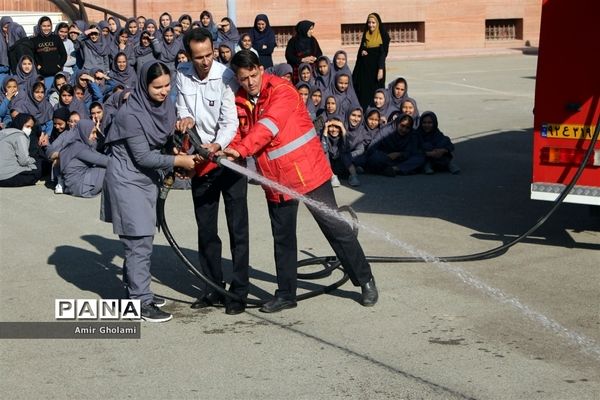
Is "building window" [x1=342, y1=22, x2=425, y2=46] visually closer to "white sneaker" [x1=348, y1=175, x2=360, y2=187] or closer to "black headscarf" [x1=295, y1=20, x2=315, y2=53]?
"black headscarf" [x1=295, y1=20, x2=315, y2=53]

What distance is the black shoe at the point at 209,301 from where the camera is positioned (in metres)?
7.36

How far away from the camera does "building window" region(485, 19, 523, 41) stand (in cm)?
3189

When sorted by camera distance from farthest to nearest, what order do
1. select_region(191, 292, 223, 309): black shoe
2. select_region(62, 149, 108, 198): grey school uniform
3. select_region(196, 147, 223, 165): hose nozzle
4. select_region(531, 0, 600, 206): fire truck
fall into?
Answer: select_region(62, 149, 108, 198): grey school uniform
select_region(531, 0, 600, 206): fire truck
select_region(191, 292, 223, 309): black shoe
select_region(196, 147, 223, 165): hose nozzle

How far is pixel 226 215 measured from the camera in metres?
7.18

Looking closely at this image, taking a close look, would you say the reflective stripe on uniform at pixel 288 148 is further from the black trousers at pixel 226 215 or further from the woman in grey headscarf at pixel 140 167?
the woman in grey headscarf at pixel 140 167

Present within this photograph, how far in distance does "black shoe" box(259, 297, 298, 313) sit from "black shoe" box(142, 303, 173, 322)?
641 millimetres

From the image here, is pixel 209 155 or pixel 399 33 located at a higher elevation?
pixel 209 155

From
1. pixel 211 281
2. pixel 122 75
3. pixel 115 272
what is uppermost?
pixel 122 75

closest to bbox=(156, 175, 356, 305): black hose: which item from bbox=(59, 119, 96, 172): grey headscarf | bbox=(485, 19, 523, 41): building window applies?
bbox=(59, 119, 96, 172): grey headscarf

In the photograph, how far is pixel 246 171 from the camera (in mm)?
6691

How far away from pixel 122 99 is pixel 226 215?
6530mm

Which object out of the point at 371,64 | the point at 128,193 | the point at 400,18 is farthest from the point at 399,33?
the point at 128,193

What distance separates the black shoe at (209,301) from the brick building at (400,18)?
2084 cm

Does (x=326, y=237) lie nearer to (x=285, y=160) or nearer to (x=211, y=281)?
(x=285, y=160)
